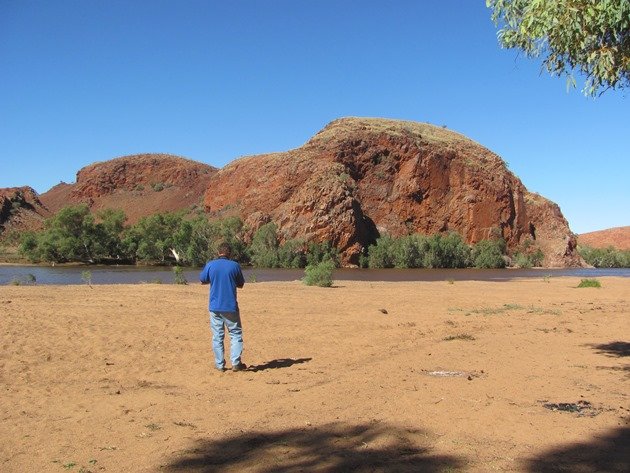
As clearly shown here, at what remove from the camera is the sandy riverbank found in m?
4.69

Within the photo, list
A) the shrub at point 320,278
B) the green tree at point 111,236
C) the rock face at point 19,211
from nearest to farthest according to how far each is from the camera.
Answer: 1. the shrub at point 320,278
2. the green tree at point 111,236
3. the rock face at point 19,211

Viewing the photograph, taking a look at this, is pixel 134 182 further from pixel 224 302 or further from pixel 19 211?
pixel 224 302

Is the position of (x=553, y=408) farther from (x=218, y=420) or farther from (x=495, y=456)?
(x=218, y=420)

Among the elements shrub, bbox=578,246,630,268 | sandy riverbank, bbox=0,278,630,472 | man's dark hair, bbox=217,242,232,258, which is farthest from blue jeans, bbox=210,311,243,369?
shrub, bbox=578,246,630,268

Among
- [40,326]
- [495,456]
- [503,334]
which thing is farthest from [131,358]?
[503,334]

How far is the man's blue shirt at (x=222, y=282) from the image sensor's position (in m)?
8.62

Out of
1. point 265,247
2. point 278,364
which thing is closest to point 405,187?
point 265,247

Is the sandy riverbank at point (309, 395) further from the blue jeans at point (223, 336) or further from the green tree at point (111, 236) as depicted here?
the green tree at point (111, 236)

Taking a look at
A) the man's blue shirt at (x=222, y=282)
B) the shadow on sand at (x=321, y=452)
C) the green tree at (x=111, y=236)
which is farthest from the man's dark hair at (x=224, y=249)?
the green tree at (x=111, y=236)

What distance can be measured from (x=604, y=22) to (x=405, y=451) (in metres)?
5.88

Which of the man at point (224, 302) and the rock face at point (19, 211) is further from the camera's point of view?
the rock face at point (19, 211)

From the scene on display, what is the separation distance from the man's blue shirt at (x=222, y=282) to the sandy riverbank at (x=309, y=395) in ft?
3.32

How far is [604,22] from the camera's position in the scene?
705cm

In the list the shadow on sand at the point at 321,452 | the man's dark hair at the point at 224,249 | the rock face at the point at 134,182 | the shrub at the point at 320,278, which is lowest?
the shadow on sand at the point at 321,452
